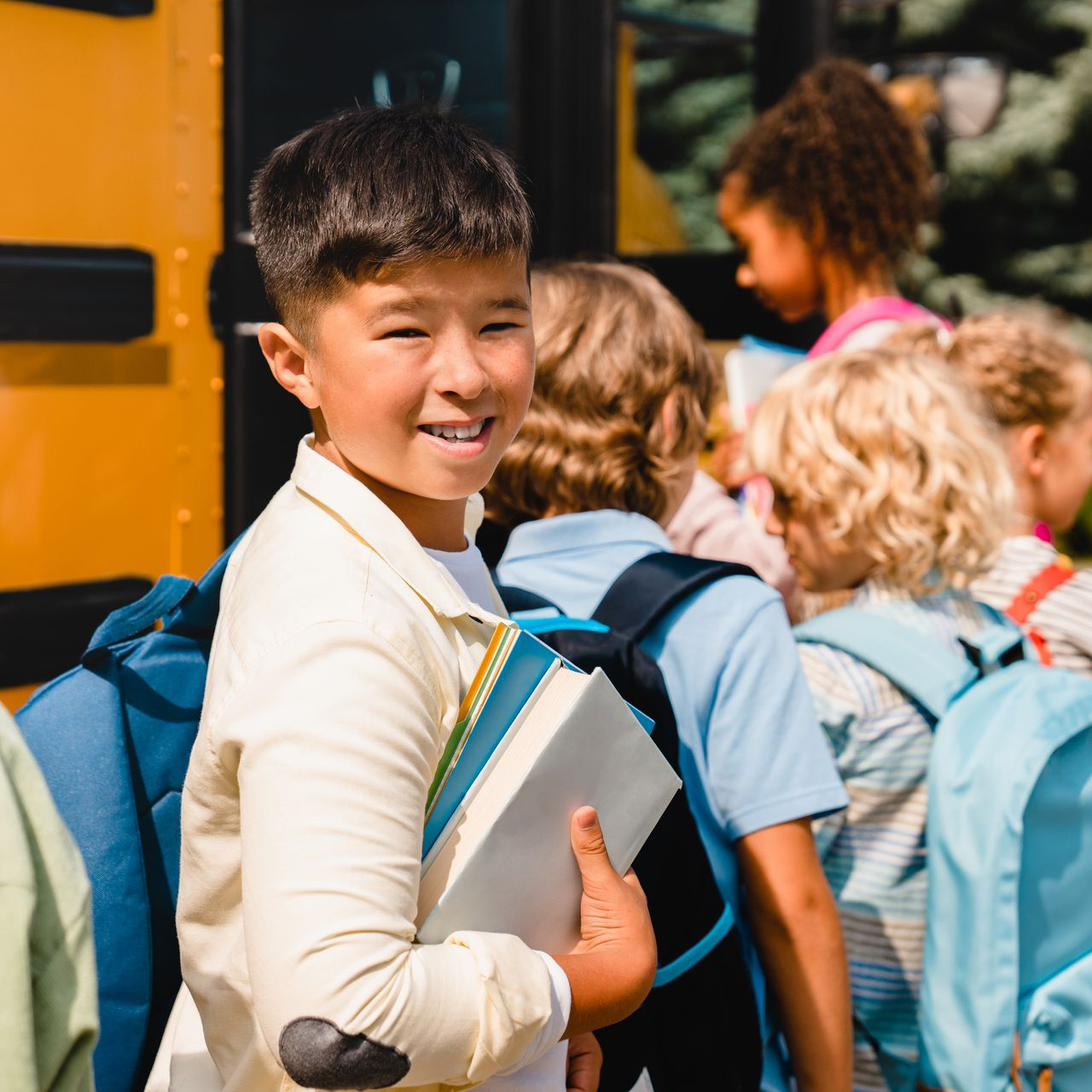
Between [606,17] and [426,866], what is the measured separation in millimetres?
2453

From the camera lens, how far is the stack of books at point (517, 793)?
1041 mm

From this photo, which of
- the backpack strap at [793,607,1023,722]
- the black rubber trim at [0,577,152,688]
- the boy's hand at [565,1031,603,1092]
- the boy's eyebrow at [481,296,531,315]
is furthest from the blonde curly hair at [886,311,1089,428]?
the boy's hand at [565,1031,603,1092]

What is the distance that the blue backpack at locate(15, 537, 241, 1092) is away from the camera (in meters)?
1.21

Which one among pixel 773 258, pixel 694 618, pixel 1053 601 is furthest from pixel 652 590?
pixel 773 258

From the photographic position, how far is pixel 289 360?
1.22 meters

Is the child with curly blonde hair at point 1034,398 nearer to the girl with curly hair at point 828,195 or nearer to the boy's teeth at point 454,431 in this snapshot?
the girl with curly hair at point 828,195

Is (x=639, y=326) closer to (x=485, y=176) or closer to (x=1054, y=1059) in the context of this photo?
(x=485, y=176)

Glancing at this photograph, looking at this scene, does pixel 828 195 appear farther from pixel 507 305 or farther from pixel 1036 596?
pixel 507 305

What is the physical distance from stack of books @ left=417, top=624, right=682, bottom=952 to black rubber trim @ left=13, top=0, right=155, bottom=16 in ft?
4.07

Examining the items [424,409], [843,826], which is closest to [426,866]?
[424,409]

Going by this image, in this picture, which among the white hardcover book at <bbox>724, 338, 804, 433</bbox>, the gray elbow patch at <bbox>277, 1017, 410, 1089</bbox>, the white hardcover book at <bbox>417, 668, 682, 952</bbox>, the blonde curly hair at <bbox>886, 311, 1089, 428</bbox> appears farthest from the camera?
the white hardcover book at <bbox>724, 338, 804, 433</bbox>

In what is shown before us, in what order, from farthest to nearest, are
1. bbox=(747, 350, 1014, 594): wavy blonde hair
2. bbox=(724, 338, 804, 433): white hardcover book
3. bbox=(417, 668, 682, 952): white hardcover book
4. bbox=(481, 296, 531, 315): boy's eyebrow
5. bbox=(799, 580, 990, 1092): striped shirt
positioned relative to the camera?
bbox=(724, 338, 804, 433): white hardcover book → bbox=(747, 350, 1014, 594): wavy blonde hair → bbox=(799, 580, 990, 1092): striped shirt → bbox=(481, 296, 531, 315): boy's eyebrow → bbox=(417, 668, 682, 952): white hardcover book

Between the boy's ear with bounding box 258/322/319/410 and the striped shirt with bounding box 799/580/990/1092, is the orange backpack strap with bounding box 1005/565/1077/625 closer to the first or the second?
the striped shirt with bounding box 799/580/990/1092

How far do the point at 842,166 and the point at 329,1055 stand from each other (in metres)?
2.72
